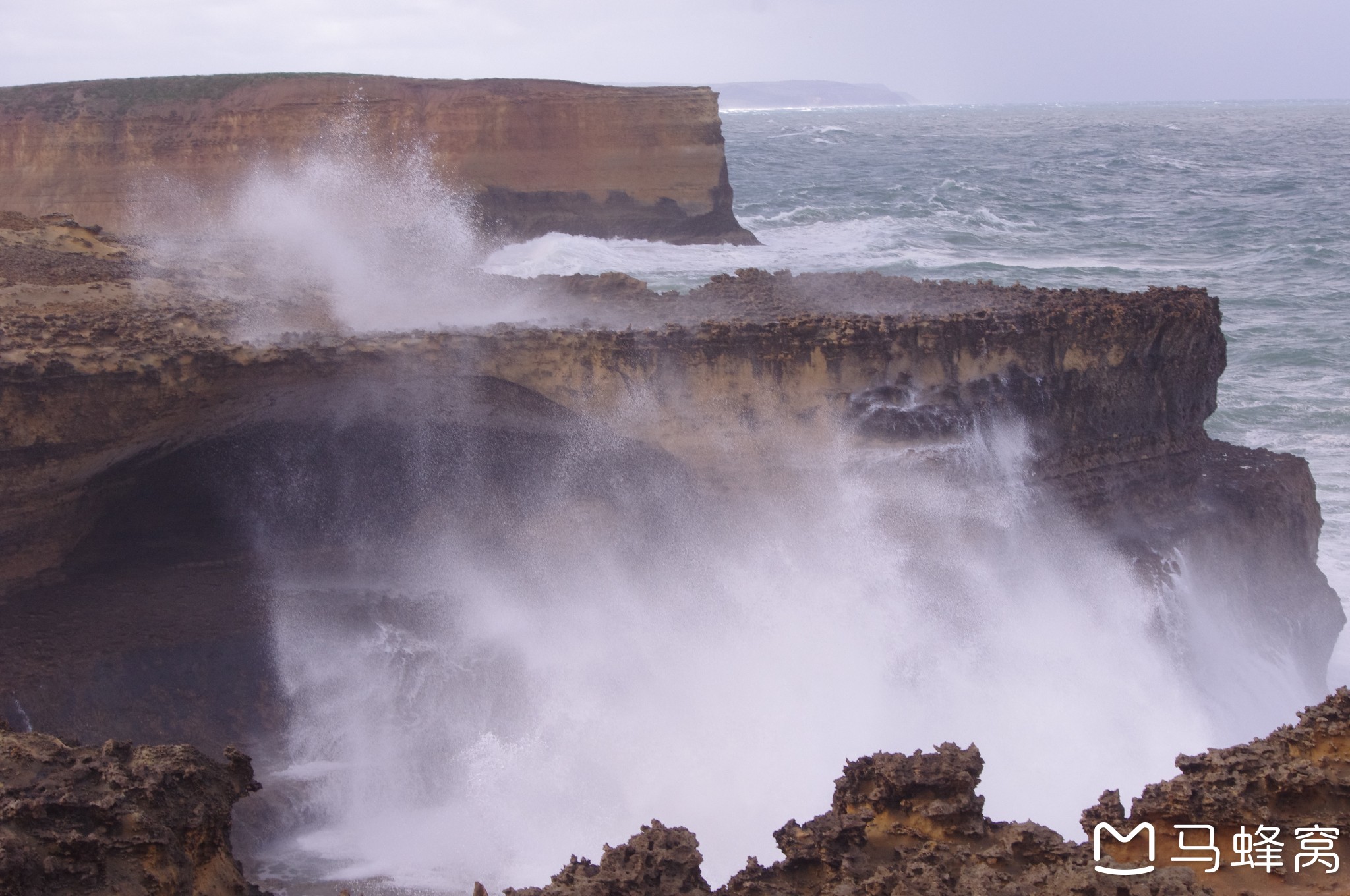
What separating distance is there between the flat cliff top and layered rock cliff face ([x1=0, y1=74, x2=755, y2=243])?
0.09 feet

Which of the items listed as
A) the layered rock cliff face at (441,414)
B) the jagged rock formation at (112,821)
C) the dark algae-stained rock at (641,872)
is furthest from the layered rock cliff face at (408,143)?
the dark algae-stained rock at (641,872)

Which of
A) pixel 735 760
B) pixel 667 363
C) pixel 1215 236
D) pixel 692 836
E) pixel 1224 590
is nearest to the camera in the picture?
pixel 692 836

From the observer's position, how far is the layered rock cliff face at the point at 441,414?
715 centimetres

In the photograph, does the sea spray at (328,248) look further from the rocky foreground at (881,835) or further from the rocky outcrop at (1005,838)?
the rocky outcrop at (1005,838)

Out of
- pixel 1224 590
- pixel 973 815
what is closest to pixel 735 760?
pixel 973 815

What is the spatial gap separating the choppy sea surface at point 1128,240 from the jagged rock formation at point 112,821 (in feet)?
34.3

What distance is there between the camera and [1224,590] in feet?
31.5

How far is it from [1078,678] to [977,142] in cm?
5449

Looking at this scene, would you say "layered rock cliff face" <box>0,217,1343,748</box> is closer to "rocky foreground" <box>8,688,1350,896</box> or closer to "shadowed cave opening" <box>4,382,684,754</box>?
"shadowed cave opening" <box>4,382,684,754</box>

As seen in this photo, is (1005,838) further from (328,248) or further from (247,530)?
(328,248)

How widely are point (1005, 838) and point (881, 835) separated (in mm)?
443

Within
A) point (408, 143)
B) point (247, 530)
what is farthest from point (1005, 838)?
point (408, 143)

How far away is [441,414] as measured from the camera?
8023 mm

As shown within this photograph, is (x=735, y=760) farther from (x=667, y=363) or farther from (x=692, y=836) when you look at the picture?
(x=692, y=836)
